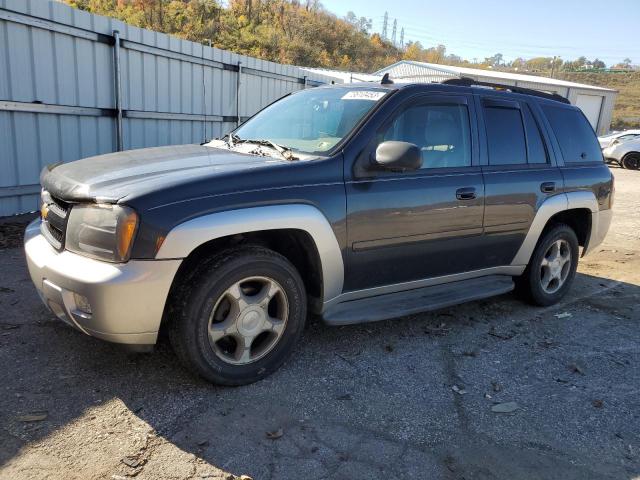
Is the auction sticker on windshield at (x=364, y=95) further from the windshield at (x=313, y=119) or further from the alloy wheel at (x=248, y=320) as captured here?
the alloy wheel at (x=248, y=320)

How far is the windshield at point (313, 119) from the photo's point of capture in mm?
3670

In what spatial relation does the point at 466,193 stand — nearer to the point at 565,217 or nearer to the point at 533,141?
the point at 533,141

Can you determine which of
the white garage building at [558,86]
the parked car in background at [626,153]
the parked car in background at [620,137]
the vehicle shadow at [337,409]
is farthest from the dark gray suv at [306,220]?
the white garage building at [558,86]

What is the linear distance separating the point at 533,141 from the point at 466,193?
1.17m

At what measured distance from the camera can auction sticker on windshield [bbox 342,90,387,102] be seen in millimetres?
3816

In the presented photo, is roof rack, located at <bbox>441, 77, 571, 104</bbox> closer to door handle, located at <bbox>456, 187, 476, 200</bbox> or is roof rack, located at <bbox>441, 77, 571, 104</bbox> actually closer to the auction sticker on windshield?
the auction sticker on windshield

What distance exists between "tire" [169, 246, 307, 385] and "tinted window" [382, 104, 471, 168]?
51.0 inches

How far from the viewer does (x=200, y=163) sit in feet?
10.9

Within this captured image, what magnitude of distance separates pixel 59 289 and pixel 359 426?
1791mm

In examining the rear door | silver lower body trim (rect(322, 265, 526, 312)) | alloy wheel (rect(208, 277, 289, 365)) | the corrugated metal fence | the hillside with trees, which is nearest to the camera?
alloy wheel (rect(208, 277, 289, 365))

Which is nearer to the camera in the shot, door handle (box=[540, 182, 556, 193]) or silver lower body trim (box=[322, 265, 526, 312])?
silver lower body trim (box=[322, 265, 526, 312])

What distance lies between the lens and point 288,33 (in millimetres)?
57625

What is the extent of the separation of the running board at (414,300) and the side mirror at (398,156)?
97 centimetres

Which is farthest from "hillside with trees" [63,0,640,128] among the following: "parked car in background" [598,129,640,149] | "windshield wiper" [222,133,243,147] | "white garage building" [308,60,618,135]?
"windshield wiper" [222,133,243,147]
